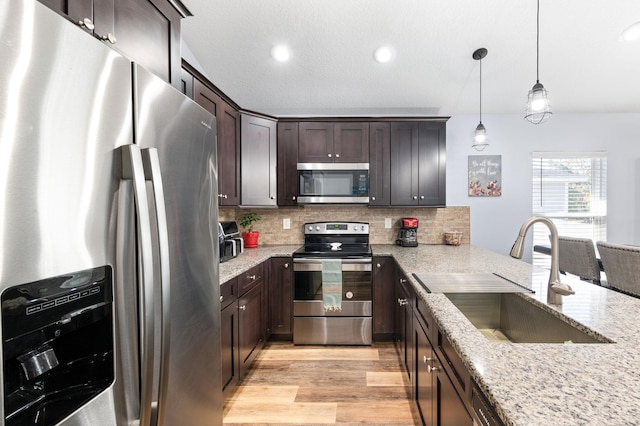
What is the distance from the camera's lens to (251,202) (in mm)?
3008

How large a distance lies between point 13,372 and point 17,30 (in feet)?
1.92

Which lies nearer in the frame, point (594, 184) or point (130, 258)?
point (130, 258)

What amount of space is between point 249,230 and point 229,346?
1.68 metres

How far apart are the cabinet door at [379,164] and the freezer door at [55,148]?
276 cm

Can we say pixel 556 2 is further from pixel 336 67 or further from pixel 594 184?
pixel 594 184

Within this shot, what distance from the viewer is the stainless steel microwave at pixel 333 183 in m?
3.21

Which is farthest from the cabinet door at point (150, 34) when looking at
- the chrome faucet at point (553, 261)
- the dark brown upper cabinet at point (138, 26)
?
the chrome faucet at point (553, 261)

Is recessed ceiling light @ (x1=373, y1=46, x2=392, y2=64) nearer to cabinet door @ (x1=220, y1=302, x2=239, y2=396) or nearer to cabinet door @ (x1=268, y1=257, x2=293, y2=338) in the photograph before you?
cabinet door @ (x1=268, y1=257, x2=293, y2=338)

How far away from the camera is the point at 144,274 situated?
0.68 m

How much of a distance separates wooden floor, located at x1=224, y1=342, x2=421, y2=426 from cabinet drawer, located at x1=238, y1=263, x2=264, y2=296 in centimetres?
72

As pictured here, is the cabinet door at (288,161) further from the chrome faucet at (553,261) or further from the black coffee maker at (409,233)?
the chrome faucet at (553,261)

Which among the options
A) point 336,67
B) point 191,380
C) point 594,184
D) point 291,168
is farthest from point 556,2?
point 191,380

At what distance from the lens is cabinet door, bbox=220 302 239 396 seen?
6.24ft

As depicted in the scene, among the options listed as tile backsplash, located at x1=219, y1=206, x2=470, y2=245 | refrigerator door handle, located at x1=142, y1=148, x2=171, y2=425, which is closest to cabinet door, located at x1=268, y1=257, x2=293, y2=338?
tile backsplash, located at x1=219, y1=206, x2=470, y2=245
